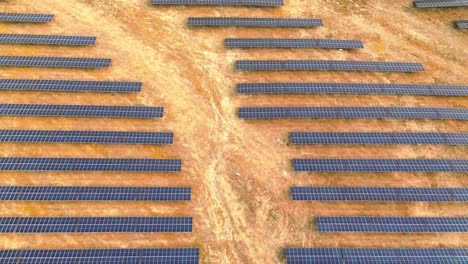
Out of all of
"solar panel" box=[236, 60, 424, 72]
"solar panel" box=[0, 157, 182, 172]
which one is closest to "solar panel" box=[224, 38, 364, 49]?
"solar panel" box=[236, 60, 424, 72]

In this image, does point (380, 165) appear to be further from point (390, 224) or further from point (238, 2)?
point (238, 2)

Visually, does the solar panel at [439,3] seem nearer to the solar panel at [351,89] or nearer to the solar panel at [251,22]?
the solar panel at [351,89]

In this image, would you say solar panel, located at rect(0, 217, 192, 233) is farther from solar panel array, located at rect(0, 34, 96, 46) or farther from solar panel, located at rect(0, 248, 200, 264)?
solar panel array, located at rect(0, 34, 96, 46)

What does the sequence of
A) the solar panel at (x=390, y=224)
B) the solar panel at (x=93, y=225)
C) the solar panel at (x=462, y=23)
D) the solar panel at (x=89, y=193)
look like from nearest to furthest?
the solar panel at (x=93, y=225) → the solar panel at (x=390, y=224) → the solar panel at (x=89, y=193) → the solar panel at (x=462, y=23)

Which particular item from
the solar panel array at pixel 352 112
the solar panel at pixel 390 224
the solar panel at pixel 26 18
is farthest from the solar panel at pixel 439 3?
the solar panel at pixel 26 18

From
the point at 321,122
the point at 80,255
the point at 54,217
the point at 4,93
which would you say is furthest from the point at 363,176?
the point at 4,93

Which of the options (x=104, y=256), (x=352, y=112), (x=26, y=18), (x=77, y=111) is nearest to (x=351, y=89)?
(x=352, y=112)

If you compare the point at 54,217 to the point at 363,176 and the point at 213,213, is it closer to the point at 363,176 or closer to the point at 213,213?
the point at 213,213
